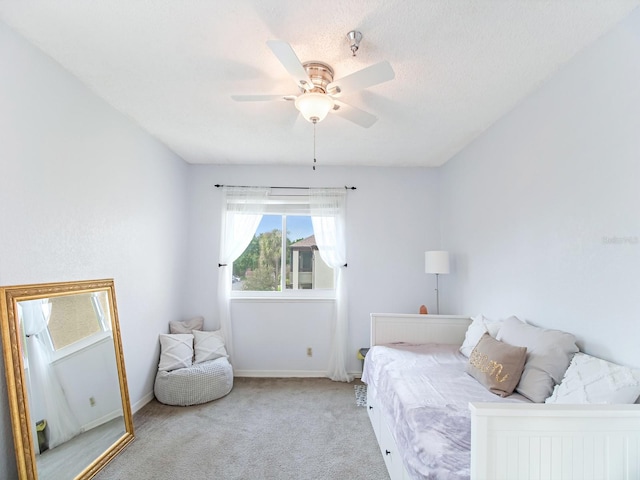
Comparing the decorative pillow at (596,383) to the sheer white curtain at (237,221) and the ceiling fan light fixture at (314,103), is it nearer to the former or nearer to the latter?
the ceiling fan light fixture at (314,103)

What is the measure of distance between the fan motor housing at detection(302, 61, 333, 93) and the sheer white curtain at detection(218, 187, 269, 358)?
86.5 inches

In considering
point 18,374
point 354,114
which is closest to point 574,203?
point 354,114

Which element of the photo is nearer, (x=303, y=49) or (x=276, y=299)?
(x=303, y=49)

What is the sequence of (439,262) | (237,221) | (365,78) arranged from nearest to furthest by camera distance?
(365,78)
(439,262)
(237,221)

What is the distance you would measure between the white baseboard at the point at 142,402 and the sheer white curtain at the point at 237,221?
3.88 ft

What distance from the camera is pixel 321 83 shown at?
2.04m

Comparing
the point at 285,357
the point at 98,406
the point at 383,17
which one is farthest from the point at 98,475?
the point at 383,17

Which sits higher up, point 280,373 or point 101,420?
point 101,420

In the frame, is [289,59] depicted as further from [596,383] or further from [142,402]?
[142,402]

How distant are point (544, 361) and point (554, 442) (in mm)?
896

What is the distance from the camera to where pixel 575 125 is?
196 centimetres

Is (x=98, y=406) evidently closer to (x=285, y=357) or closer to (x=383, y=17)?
(x=285, y=357)

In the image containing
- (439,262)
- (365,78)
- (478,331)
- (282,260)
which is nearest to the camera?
(365,78)

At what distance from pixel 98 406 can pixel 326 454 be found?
5.19 ft
